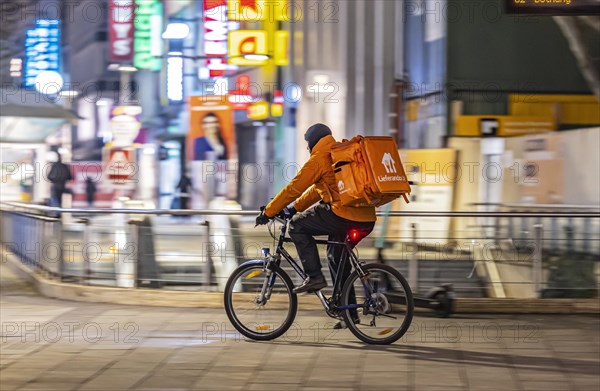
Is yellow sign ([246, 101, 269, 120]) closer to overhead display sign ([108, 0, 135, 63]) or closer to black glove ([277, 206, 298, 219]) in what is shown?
overhead display sign ([108, 0, 135, 63])

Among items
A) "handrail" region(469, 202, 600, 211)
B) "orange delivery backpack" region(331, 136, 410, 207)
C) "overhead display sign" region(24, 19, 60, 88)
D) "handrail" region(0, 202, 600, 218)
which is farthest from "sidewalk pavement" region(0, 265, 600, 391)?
"overhead display sign" region(24, 19, 60, 88)

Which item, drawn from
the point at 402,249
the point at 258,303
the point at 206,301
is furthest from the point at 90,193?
the point at 258,303

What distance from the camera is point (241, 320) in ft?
27.6

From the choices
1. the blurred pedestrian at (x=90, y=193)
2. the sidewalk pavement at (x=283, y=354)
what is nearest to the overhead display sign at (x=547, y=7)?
the sidewalk pavement at (x=283, y=354)

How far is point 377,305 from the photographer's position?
26.2 feet

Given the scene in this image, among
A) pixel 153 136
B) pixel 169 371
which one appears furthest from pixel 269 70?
pixel 169 371

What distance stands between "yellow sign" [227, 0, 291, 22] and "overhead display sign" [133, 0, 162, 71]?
345 cm

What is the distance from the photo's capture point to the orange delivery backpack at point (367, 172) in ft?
25.4

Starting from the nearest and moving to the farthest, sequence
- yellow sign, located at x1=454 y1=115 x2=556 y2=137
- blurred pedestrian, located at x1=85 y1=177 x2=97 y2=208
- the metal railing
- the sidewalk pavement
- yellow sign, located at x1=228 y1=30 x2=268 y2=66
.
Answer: the sidewalk pavement, the metal railing, yellow sign, located at x1=454 y1=115 x2=556 y2=137, yellow sign, located at x1=228 y1=30 x2=268 y2=66, blurred pedestrian, located at x1=85 y1=177 x2=97 y2=208

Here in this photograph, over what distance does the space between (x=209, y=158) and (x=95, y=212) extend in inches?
345

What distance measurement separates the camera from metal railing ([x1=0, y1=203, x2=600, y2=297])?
9.81 meters

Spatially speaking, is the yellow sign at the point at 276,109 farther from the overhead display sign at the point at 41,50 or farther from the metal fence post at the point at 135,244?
the metal fence post at the point at 135,244

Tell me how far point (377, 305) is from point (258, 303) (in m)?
0.96

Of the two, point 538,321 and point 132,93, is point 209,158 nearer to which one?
point 132,93
